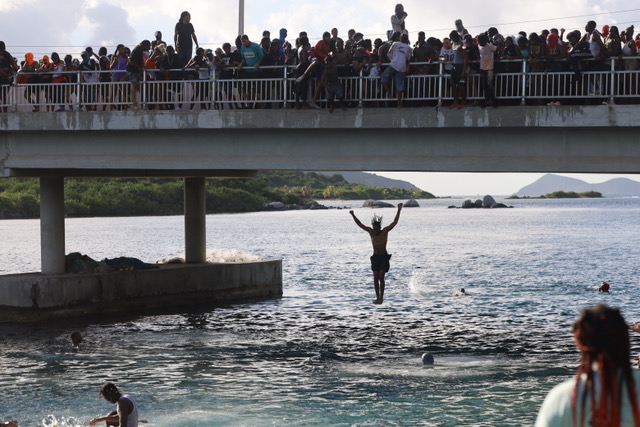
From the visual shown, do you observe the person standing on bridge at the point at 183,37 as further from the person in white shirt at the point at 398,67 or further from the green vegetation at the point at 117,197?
the green vegetation at the point at 117,197

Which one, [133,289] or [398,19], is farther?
[133,289]

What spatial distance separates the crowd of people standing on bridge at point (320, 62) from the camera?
61.5ft

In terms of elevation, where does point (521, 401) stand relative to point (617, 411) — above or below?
below

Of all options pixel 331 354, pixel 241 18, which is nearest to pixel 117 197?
pixel 241 18

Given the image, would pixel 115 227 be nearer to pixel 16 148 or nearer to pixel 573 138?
pixel 16 148

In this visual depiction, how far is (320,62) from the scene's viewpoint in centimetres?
2012

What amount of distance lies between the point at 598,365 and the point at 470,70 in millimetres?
15550

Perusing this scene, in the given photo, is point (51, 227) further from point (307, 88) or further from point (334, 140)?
point (334, 140)

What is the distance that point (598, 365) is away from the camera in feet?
14.0

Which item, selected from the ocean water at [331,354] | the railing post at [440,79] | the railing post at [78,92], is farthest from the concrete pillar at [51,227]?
the railing post at [440,79]

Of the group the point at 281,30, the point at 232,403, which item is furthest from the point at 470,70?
the point at 232,403

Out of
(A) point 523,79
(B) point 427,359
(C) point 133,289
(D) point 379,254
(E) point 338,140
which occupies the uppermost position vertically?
(A) point 523,79

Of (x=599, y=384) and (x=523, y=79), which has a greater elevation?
(x=523, y=79)

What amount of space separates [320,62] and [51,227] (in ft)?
37.9
